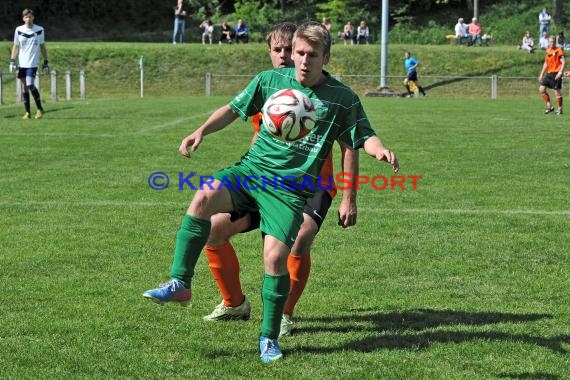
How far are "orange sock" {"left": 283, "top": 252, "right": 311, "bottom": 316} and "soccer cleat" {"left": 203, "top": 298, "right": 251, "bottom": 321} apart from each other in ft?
0.92

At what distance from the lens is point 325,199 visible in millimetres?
5566

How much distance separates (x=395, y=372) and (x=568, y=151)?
39.4 feet

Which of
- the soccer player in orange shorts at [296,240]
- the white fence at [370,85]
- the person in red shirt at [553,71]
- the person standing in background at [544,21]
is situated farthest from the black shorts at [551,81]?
the person standing in background at [544,21]

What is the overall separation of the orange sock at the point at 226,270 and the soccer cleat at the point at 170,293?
1.79 feet

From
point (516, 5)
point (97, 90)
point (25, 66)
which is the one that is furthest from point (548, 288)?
point (516, 5)

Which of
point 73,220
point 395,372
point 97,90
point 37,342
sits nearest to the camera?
point 395,372

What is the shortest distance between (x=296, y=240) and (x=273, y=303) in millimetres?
669

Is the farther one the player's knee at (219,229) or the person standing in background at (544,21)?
the person standing in background at (544,21)

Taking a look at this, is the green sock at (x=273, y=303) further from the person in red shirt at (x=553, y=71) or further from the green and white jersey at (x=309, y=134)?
the person in red shirt at (x=553, y=71)

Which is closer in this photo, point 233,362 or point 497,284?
point 233,362

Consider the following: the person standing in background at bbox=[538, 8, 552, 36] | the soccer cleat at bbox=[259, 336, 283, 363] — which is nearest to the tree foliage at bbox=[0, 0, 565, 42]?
the person standing in background at bbox=[538, 8, 552, 36]

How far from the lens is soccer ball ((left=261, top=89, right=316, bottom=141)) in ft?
16.2

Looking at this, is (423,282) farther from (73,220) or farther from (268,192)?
(73,220)

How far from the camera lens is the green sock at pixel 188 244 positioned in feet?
16.7
